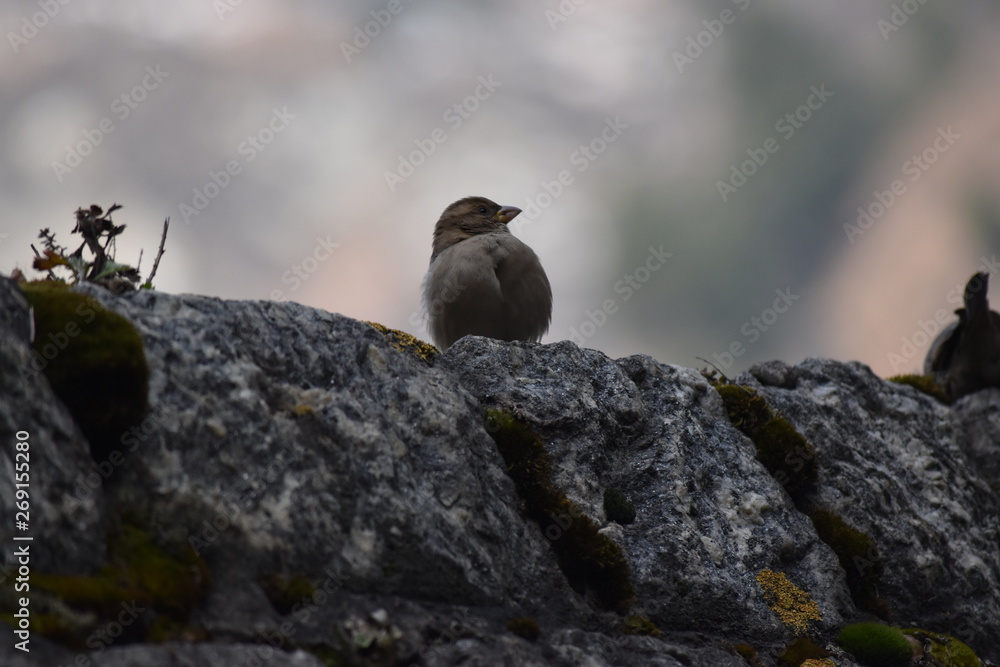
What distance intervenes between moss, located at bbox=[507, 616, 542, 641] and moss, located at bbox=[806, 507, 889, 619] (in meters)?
2.90

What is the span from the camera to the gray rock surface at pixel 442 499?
4.18m

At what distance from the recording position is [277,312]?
549 cm

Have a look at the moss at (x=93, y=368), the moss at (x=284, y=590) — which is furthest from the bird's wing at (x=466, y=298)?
the moss at (x=284, y=590)

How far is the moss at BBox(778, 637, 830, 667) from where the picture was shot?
18.7 feet

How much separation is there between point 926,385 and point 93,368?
8.51 meters

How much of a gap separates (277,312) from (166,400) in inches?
44.0

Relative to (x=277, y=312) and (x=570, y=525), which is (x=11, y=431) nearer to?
(x=277, y=312)

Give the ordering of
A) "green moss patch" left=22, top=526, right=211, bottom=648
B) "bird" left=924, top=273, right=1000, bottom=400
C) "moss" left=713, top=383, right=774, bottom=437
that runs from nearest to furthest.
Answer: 1. "green moss patch" left=22, top=526, right=211, bottom=648
2. "moss" left=713, top=383, right=774, bottom=437
3. "bird" left=924, top=273, right=1000, bottom=400

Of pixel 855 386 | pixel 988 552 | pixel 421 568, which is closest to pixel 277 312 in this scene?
pixel 421 568

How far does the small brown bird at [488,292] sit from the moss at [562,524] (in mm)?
3274

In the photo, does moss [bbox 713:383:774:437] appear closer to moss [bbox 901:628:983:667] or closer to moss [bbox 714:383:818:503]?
moss [bbox 714:383:818:503]

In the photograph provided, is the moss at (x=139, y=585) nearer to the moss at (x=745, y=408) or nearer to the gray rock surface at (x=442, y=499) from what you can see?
the gray rock surface at (x=442, y=499)

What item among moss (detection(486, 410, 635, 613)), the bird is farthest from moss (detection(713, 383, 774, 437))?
the bird

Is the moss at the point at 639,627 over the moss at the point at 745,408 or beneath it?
beneath
